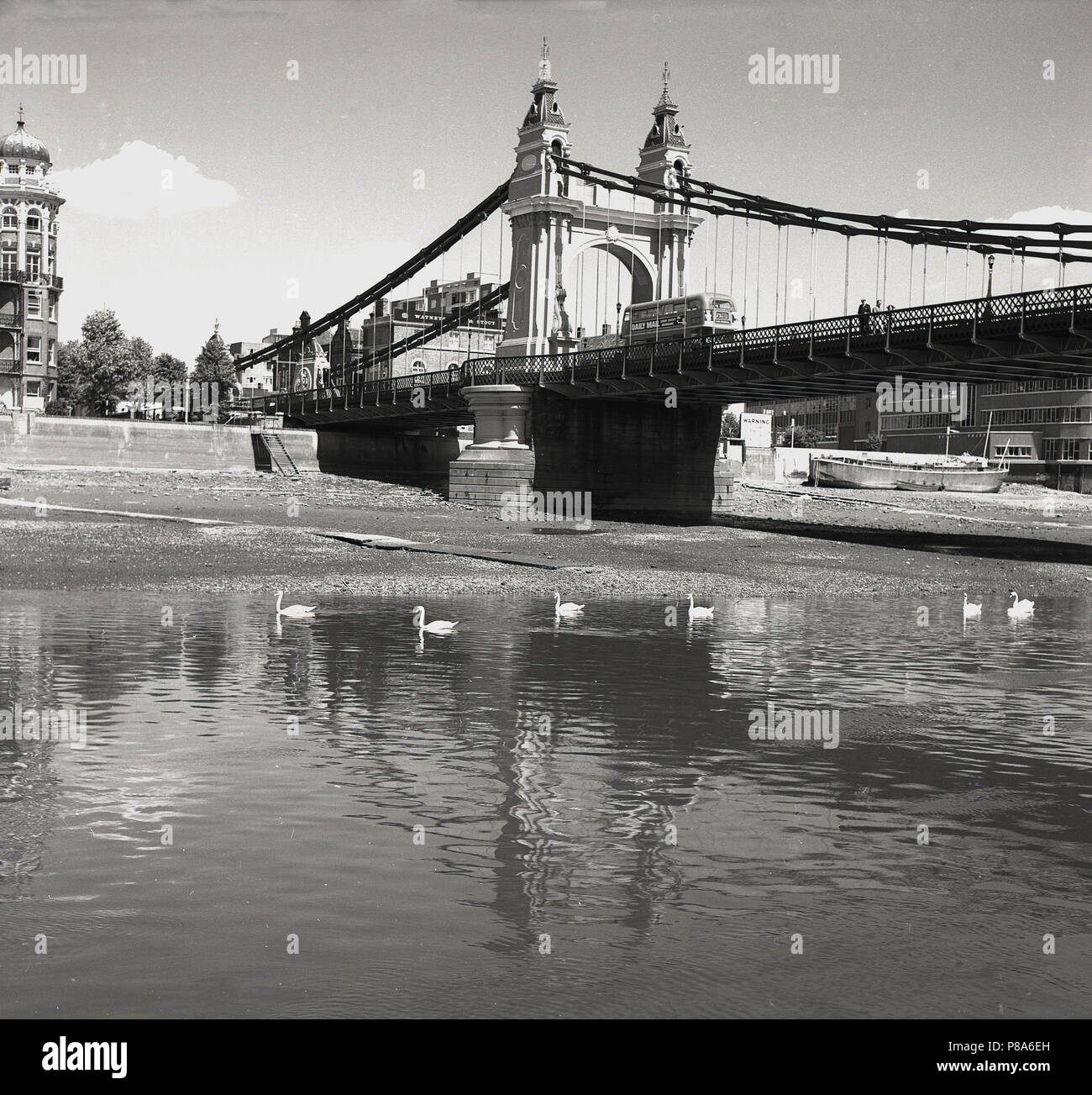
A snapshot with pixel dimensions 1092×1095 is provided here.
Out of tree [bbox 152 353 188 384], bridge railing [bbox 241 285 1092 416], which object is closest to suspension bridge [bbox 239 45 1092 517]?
bridge railing [bbox 241 285 1092 416]

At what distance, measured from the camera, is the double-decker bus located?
2527 inches

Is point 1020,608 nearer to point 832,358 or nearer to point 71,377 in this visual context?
point 832,358

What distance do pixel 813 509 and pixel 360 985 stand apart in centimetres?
7709

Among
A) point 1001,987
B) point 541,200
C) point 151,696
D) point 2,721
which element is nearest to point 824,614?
point 151,696

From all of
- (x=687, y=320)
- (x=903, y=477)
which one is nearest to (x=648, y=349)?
(x=687, y=320)

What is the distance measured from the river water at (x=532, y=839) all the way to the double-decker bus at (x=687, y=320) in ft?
149

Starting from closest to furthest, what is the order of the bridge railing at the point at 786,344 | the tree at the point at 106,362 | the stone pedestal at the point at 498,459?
the bridge railing at the point at 786,344, the stone pedestal at the point at 498,459, the tree at the point at 106,362

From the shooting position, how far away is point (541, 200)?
2926 inches

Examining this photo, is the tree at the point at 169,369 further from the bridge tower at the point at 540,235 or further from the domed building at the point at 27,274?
the bridge tower at the point at 540,235

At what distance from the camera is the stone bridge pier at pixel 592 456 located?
6844 centimetres

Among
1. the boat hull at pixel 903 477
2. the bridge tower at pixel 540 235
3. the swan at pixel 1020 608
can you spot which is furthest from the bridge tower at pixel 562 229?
the swan at pixel 1020 608

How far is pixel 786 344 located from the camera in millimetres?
54312

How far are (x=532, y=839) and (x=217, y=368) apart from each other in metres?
135

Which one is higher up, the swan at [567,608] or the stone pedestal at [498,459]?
the stone pedestal at [498,459]
